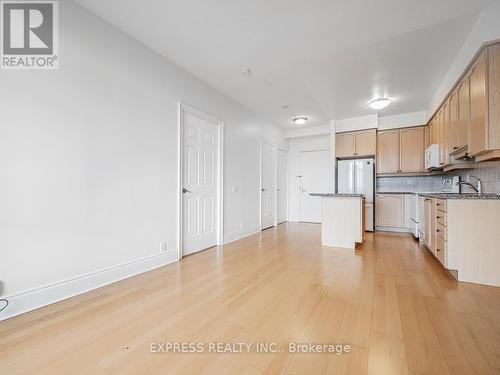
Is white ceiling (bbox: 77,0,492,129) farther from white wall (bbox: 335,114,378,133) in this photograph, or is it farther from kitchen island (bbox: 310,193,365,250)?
kitchen island (bbox: 310,193,365,250)

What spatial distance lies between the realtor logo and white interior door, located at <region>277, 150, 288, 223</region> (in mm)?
5109

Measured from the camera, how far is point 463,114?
285 centimetres

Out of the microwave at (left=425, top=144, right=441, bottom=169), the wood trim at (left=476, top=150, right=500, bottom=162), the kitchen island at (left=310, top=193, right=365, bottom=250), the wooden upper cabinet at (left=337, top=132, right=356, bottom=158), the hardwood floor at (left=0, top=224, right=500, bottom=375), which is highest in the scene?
the wooden upper cabinet at (left=337, top=132, right=356, bottom=158)

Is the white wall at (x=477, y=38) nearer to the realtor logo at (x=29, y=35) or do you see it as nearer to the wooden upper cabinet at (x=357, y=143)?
the wooden upper cabinet at (x=357, y=143)

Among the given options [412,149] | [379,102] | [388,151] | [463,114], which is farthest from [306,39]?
[412,149]

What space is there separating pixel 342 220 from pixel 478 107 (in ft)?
7.19

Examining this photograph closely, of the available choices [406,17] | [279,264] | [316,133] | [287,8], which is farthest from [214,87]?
[316,133]

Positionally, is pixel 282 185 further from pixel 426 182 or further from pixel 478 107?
pixel 478 107

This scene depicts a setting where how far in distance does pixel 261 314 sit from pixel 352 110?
15.5ft

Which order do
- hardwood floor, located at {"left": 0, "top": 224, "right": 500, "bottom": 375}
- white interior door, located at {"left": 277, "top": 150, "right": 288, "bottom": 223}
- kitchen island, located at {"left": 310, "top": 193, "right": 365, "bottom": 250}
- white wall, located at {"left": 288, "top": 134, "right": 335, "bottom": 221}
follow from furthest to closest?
white wall, located at {"left": 288, "top": 134, "right": 335, "bottom": 221} → white interior door, located at {"left": 277, "top": 150, "right": 288, "bottom": 223} → kitchen island, located at {"left": 310, "top": 193, "right": 365, "bottom": 250} → hardwood floor, located at {"left": 0, "top": 224, "right": 500, "bottom": 375}

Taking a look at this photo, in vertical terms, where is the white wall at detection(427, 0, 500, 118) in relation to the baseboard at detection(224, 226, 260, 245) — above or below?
above

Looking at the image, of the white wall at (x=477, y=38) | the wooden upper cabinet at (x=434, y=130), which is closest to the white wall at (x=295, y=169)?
the wooden upper cabinet at (x=434, y=130)

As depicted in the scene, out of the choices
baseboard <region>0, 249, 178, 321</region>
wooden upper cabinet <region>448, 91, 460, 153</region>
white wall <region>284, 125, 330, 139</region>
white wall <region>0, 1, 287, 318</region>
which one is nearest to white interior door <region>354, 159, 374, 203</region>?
white wall <region>284, 125, 330, 139</region>

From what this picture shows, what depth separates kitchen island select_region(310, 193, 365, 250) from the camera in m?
3.78
